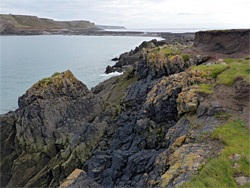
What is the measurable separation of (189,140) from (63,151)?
15.3m

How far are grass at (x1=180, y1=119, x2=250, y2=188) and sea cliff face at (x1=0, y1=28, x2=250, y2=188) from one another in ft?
0.15

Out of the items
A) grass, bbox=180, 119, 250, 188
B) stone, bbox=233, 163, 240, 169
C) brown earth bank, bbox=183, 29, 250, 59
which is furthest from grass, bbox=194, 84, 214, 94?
brown earth bank, bbox=183, 29, 250, 59

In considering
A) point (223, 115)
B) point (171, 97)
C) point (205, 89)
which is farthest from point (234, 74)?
point (223, 115)

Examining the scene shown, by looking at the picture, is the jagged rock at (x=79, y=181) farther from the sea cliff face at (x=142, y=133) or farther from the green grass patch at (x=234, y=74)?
the green grass patch at (x=234, y=74)

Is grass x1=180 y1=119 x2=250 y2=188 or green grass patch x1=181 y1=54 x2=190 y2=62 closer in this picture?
grass x1=180 y1=119 x2=250 y2=188

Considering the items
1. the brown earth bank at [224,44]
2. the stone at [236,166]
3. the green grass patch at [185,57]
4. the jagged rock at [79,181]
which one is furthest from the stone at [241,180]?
the brown earth bank at [224,44]

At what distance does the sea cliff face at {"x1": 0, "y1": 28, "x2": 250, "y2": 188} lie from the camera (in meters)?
10.3

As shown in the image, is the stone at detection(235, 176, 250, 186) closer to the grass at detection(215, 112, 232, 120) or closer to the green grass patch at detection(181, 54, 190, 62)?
the grass at detection(215, 112, 232, 120)

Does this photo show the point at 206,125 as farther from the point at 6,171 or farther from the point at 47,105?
the point at 6,171

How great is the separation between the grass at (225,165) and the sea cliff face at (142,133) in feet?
0.15

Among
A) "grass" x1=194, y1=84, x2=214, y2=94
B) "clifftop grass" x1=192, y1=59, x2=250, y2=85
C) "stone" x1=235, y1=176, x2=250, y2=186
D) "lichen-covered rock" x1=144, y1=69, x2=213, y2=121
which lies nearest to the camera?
"stone" x1=235, y1=176, x2=250, y2=186

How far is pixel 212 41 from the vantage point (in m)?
34.9

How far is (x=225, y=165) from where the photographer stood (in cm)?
919

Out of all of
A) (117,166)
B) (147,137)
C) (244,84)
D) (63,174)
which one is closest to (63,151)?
(63,174)
